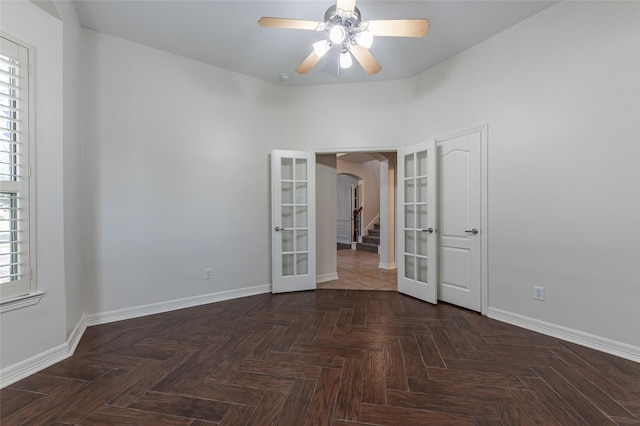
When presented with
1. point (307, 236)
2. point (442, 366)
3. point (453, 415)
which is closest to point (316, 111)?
point (307, 236)

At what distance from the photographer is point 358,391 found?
1824 mm

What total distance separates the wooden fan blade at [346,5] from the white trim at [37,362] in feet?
10.9

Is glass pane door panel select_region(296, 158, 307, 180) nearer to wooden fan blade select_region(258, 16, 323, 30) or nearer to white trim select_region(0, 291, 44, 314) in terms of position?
wooden fan blade select_region(258, 16, 323, 30)

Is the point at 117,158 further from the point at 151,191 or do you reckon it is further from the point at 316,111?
the point at 316,111

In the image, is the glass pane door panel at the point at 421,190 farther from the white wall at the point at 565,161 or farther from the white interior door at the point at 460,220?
the white wall at the point at 565,161

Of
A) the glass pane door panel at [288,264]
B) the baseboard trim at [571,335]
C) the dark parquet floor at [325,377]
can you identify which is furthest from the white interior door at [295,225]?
the baseboard trim at [571,335]

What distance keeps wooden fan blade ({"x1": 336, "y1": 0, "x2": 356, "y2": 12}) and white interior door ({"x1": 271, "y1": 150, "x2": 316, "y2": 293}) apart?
2174 mm

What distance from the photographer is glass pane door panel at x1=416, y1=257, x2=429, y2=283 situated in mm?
3769

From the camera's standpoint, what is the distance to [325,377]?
78.2 inches

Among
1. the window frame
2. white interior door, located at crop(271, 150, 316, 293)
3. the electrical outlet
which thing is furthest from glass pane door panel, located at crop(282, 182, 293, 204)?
the window frame

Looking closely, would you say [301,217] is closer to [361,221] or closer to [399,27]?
[399,27]

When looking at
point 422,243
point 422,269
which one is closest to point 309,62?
point 422,243

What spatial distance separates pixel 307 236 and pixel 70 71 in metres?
3.09

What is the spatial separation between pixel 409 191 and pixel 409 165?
1.19ft
